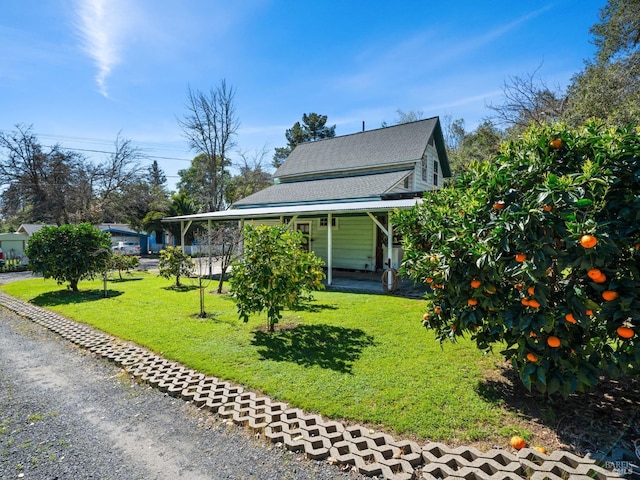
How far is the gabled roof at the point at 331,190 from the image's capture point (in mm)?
14695

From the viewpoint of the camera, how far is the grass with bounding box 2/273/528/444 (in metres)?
3.25

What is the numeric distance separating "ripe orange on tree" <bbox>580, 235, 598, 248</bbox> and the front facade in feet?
31.1

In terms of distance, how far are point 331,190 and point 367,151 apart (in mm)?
3838

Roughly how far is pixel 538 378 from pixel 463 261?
44.7 inches

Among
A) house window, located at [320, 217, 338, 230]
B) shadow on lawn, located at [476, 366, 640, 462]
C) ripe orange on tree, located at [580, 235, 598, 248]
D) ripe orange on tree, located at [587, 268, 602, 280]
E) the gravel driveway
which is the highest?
house window, located at [320, 217, 338, 230]

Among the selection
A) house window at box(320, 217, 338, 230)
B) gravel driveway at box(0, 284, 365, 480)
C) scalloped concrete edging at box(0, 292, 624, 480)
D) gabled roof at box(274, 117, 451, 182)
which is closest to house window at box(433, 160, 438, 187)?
gabled roof at box(274, 117, 451, 182)

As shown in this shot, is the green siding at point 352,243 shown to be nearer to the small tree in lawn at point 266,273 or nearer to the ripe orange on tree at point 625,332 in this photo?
the small tree in lawn at point 266,273

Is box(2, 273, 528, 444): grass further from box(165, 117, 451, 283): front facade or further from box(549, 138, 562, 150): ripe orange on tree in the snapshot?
box(165, 117, 451, 283): front facade

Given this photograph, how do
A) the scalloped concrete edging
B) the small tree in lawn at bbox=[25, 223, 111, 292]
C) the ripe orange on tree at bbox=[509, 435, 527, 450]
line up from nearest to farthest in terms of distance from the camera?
the scalloped concrete edging, the ripe orange on tree at bbox=[509, 435, 527, 450], the small tree in lawn at bbox=[25, 223, 111, 292]

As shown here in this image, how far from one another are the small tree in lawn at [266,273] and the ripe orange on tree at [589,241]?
4.15 meters

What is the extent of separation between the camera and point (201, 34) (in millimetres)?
10836

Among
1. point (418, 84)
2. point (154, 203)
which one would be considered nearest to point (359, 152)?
point (418, 84)

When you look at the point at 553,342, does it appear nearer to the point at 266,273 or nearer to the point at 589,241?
the point at 589,241

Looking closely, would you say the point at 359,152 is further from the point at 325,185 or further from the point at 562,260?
the point at 562,260
